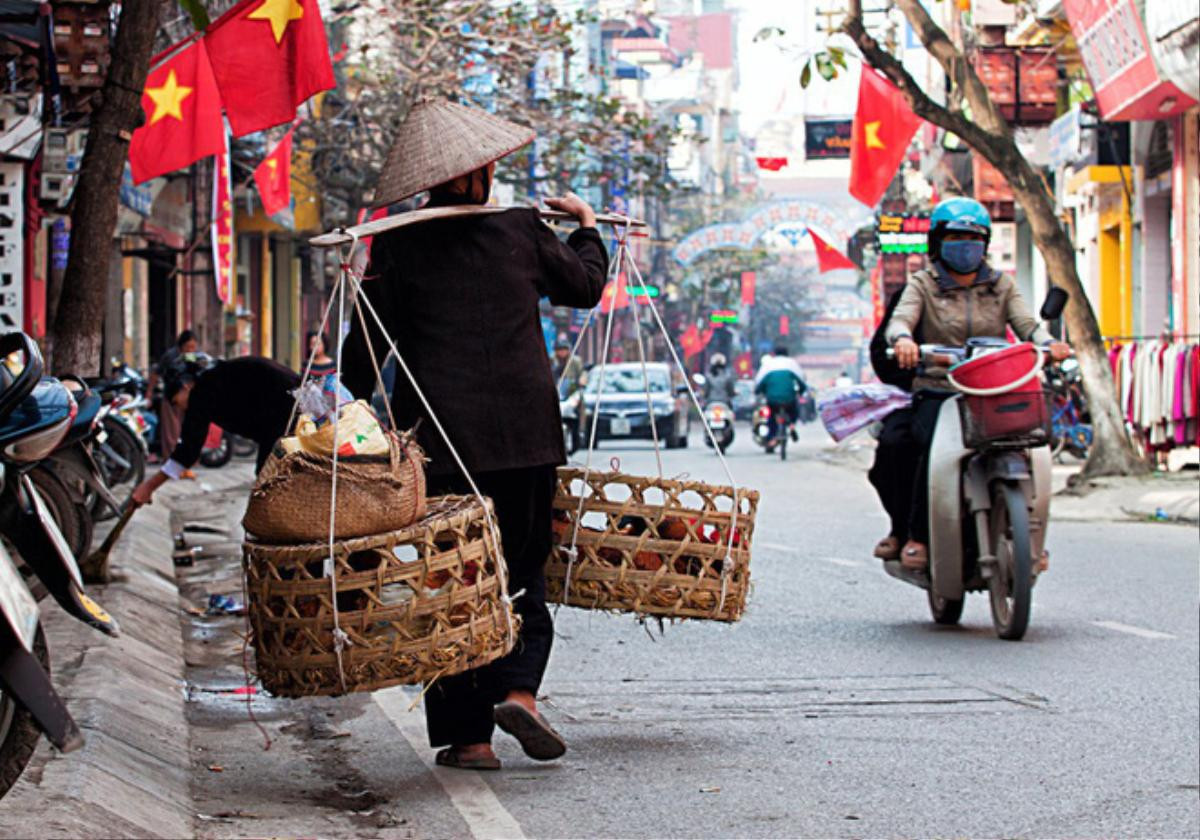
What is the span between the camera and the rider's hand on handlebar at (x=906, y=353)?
8.30 metres

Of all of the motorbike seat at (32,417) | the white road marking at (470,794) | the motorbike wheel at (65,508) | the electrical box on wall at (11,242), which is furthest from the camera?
the electrical box on wall at (11,242)

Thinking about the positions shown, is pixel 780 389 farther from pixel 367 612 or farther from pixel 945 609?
pixel 367 612

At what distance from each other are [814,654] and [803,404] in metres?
59.0

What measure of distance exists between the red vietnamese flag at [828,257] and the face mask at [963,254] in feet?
105

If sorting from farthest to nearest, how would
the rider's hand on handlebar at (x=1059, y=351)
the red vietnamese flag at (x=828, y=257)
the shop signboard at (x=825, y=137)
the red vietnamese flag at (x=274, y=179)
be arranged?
the red vietnamese flag at (x=828, y=257), the shop signboard at (x=825, y=137), the red vietnamese flag at (x=274, y=179), the rider's hand on handlebar at (x=1059, y=351)

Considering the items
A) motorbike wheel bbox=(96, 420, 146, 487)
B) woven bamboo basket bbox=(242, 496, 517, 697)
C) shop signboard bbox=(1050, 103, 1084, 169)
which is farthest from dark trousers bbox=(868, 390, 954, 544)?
shop signboard bbox=(1050, 103, 1084, 169)

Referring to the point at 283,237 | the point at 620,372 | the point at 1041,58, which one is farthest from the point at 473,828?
the point at 283,237

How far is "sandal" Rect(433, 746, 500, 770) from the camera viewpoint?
5.85 metres

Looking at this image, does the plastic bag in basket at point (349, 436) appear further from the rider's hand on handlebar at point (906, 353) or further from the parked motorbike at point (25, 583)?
the rider's hand on handlebar at point (906, 353)

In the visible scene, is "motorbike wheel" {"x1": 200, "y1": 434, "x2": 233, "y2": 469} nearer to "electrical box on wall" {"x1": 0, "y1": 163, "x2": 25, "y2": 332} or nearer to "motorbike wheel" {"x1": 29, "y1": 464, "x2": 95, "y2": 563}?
"electrical box on wall" {"x1": 0, "y1": 163, "x2": 25, "y2": 332}

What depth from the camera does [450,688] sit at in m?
5.78

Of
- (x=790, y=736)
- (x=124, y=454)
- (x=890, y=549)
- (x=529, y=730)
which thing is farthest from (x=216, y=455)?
(x=529, y=730)

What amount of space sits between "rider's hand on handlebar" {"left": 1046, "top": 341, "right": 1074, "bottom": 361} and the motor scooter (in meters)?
0.07

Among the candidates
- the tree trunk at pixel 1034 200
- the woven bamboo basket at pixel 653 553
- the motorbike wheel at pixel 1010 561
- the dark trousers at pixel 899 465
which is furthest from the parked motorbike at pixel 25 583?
the tree trunk at pixel 1034 200
